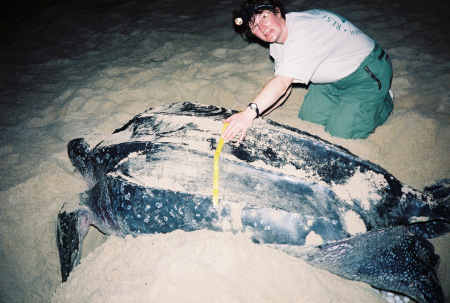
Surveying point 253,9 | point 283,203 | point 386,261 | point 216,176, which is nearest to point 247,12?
point 253,9

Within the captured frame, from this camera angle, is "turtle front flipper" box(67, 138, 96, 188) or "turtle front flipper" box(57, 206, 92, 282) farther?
"turtle front flipper" box(67, 138, 96, 188)

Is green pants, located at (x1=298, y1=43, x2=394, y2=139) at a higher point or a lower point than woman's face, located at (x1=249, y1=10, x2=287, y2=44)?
lower

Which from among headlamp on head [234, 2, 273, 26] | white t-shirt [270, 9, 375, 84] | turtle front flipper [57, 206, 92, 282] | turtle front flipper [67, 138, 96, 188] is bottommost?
turtle front flipper [57, 206, 92, 282]

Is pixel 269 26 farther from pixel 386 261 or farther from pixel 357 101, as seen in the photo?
pixel 386 261

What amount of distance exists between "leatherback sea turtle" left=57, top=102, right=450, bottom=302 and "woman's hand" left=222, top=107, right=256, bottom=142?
46 mm

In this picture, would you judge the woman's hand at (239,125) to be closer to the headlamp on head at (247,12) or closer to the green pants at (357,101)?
the headlamp on head at (247,12)

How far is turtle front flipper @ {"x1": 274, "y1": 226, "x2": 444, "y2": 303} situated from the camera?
1.23 metres

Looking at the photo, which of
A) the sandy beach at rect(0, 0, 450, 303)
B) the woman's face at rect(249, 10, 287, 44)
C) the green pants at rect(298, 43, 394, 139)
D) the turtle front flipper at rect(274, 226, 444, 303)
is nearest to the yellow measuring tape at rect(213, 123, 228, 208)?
the sandy beach at rect(0, 0, 450, 303)

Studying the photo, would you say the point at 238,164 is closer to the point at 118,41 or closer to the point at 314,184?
the point at 314,184

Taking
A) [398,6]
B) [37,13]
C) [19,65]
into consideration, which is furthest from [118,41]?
[398,6]

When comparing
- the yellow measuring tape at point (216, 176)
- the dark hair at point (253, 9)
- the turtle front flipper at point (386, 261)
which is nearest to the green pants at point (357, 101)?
the dark hair at point (253, 9)

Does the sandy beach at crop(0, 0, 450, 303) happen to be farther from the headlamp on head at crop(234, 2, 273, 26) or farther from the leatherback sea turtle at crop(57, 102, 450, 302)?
the headlamp on head at crop(234, 2, 273, 26)

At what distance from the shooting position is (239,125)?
139cm

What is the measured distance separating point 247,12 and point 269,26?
0.17m
